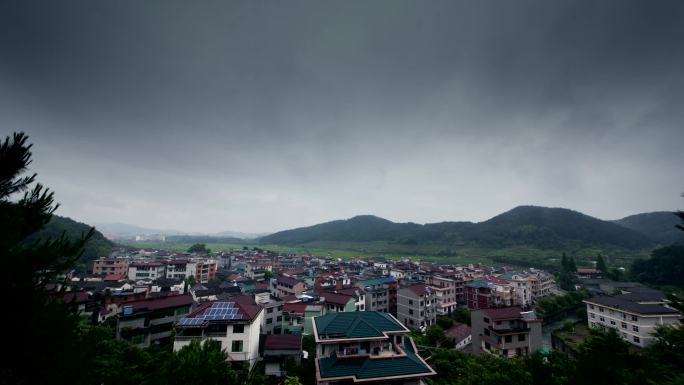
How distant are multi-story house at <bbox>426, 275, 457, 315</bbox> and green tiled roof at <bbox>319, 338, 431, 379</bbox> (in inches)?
1189

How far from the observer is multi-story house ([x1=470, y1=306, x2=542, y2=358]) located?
26.7 m

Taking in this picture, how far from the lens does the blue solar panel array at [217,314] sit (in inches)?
845

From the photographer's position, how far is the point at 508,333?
2659 cm

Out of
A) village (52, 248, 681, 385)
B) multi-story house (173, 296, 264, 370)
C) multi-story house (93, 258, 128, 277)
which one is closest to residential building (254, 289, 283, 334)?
village (52, 248, 681, 385)

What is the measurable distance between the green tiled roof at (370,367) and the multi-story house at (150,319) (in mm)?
21229

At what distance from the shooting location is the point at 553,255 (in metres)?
121

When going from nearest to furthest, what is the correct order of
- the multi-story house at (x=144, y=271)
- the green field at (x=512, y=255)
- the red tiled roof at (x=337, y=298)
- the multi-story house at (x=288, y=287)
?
1. the red tiled roof at (x=337, y=298)
2. the multi-story house at (x=288, y=287)
3. the multi-story house at (x=144, y=271)
4. the green field at (x=512, y=255)

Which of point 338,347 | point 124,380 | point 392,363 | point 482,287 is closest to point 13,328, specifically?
point 124,380

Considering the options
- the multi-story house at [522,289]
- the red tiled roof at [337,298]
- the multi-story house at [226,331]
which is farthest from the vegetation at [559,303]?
the multi-story house at [226,331]

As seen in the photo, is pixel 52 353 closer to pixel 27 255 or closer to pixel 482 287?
pixel 27 255

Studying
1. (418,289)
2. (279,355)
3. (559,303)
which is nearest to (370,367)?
(279,355)

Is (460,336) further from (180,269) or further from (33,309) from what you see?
(180,269)

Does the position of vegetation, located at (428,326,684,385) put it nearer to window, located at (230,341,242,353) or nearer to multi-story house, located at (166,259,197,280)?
window, located at (230,341,242,353)

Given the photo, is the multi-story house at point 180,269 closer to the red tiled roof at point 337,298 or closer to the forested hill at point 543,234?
the red tiled roof at point 337,298
